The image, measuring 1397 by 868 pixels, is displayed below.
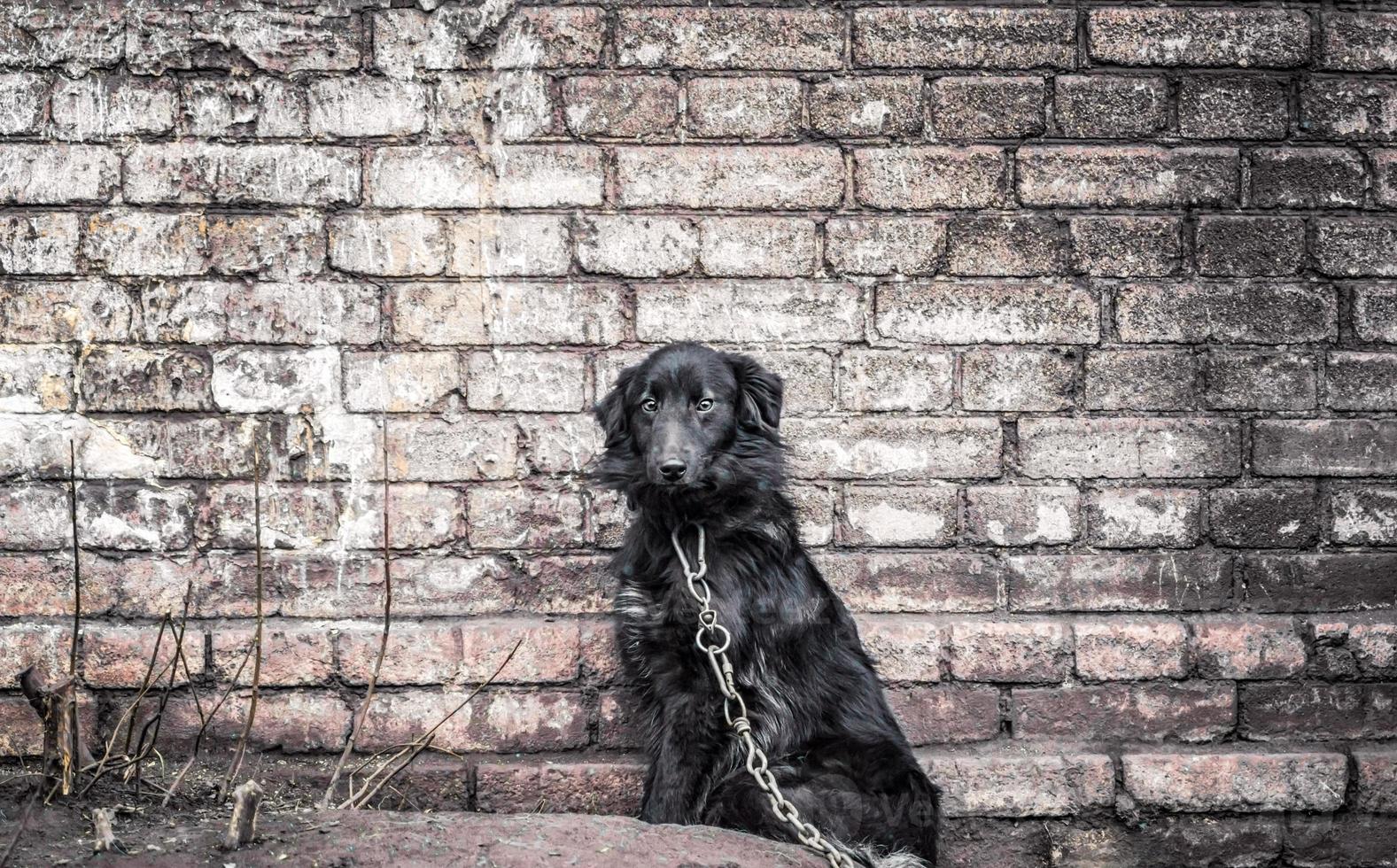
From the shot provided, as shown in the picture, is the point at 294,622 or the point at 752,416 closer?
the point at 752,416

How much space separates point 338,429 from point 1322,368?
3.27 meters

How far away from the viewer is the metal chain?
279 centimetres

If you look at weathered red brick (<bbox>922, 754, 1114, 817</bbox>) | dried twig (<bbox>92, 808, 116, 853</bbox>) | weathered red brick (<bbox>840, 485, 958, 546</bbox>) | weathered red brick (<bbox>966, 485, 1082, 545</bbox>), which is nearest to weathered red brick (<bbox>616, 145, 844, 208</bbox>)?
weathered red brick (<bbox>840, 485, 958, 546</bbox>)

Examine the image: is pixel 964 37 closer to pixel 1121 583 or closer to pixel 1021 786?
pixel 1121 583

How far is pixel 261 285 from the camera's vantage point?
383 centimetres

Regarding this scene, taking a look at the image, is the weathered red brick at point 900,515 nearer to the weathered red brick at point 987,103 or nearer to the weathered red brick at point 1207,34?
the weathered red brick at point 987,103

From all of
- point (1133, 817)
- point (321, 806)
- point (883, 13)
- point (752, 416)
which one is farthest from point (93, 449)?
point (1133, 817)

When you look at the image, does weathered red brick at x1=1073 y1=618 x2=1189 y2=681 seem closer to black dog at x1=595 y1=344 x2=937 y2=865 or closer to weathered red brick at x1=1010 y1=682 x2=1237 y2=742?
weathered red brick at x1=1010 y1=682 x2=1237 y2=742

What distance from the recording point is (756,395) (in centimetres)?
346

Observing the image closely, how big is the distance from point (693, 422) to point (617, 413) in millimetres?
291

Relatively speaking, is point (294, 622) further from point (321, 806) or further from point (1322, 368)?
point (1322, 368)

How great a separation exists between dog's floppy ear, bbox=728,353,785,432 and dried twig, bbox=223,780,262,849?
163 centimetres

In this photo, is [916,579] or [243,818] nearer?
[243,818]

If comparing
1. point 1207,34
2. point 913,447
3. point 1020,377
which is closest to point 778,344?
point 913,447
